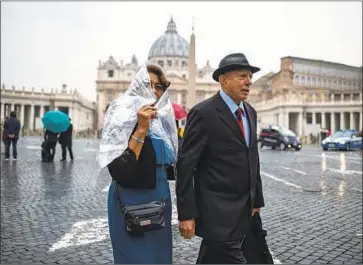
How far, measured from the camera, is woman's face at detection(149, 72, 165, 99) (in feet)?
9.16

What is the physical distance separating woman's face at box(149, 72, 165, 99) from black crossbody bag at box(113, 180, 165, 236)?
0.74 m

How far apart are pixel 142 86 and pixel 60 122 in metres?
12.0

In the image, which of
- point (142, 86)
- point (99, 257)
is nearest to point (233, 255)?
point (142, 86)

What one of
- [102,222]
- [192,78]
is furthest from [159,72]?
[192,78]

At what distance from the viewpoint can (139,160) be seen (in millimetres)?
2549

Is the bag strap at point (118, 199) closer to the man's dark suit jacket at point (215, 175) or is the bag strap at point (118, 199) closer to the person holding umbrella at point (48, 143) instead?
the man's dark suit jacket at point (215, 175)

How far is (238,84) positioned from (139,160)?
2.70 ft

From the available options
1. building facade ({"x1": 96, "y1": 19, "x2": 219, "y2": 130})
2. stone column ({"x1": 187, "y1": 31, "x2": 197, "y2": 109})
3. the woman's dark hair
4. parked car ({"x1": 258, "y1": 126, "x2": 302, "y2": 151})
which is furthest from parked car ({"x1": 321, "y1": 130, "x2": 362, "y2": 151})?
building facade ({"x1": 96, "y1": 19, "x2": 219, "y2": 130})

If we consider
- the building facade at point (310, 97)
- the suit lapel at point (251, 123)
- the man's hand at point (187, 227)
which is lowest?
the man's hand at point (187, 227)

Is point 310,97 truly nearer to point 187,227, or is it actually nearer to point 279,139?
point 279,139

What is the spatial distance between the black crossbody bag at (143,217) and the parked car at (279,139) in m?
25.1

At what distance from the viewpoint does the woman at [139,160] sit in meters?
2.51

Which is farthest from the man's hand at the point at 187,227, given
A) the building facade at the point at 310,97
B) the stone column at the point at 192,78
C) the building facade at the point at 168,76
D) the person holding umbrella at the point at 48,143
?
the building facade at the point at 168,76

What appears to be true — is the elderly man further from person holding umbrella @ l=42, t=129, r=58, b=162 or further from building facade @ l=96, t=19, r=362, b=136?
building facade @ l=96, t=19, r=362, b=136
